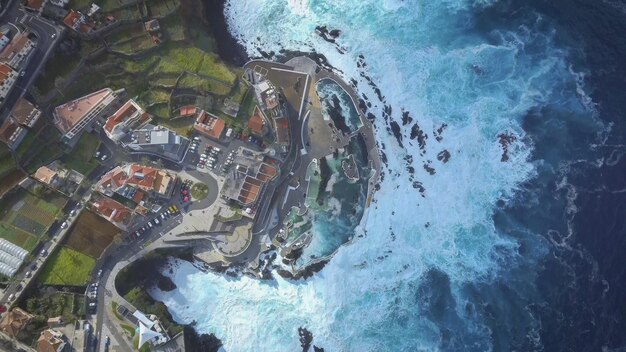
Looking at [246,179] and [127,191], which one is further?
[246,179]

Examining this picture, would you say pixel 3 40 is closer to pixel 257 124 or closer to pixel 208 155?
pixel 208 155

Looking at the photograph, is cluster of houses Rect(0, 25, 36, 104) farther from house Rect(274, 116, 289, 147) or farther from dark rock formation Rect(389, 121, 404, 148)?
dark rock formation Rect(389, 121, 404, 148)

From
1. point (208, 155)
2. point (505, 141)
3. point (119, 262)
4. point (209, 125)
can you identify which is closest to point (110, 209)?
point (119, 262)

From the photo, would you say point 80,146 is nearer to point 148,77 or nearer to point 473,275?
point 148,77

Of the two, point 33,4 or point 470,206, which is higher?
point 470,206

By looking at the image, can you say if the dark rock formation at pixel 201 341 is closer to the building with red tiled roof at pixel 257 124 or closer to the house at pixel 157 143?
the house at pixel 157 143

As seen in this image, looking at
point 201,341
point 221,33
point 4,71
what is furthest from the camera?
point 221,33

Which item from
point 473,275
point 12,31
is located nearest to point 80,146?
point 12,31
